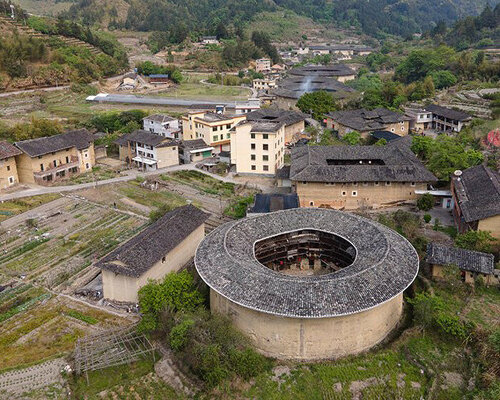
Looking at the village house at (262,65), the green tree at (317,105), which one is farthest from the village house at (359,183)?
the village house at (262,65)

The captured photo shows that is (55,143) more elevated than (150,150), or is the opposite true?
(55,143)

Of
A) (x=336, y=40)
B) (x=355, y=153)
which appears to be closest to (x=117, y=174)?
(x=355, y=153)

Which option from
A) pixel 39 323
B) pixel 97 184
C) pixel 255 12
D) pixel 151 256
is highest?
pixel 255 12

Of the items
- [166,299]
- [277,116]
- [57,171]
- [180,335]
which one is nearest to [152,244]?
[166,299]

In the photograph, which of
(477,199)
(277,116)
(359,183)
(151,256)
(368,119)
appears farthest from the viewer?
(277,116)

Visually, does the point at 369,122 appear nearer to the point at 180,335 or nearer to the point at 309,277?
the point at 309,277
